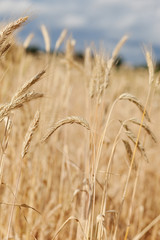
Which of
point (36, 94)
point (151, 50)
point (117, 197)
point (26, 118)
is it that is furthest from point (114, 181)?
point (36, 94)

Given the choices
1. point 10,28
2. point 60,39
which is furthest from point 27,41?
point 10,28

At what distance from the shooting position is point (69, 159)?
6.28ft

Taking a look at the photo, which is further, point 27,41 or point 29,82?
point 27,41

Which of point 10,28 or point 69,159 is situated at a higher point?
point 10,28

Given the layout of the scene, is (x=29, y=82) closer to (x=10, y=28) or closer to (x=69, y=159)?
(x=10, y=28)

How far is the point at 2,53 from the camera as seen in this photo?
1.07m

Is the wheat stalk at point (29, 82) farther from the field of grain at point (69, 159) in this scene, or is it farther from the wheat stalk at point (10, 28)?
the wheat stalk at point (10, 28)

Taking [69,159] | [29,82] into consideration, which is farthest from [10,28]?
[69,159]

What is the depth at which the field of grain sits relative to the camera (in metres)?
1.16

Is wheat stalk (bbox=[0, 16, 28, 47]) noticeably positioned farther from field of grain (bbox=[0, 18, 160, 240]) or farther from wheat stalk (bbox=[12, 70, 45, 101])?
wheat stalk (bbox=[12, 70, 45, 101])

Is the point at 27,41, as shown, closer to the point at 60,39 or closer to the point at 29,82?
the point at 60,39

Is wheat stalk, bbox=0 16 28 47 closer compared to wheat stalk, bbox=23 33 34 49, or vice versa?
wheat stalk, bbox=0 16 28 47

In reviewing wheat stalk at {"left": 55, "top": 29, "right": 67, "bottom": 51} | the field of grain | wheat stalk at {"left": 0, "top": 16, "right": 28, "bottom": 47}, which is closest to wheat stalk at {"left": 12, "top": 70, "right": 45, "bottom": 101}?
the field of grain

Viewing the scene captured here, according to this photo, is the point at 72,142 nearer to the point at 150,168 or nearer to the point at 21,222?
the point at 150,168
